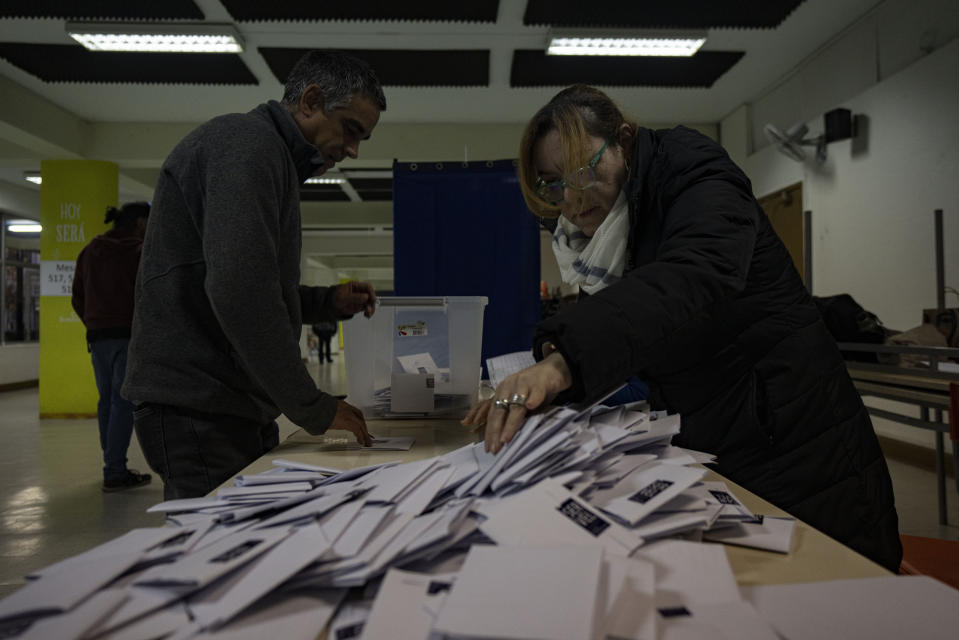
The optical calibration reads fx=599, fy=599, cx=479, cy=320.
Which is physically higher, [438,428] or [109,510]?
[438,428]

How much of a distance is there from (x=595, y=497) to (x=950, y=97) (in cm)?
423

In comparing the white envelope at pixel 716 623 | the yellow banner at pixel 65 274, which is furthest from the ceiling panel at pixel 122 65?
the white envelope at pixel 716 623

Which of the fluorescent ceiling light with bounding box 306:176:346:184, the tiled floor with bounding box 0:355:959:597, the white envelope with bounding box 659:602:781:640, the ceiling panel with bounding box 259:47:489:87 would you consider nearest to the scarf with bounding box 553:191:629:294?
the white envelope with bounding box 659:602:781:640

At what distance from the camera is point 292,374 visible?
108 cm

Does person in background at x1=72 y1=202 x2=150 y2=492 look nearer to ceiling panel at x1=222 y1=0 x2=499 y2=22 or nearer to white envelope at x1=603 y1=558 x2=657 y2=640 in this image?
ceiling panel at x1=222 y1=0 x2=499 y2=22

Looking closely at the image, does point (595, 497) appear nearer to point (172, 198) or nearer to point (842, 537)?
point (842, 537)

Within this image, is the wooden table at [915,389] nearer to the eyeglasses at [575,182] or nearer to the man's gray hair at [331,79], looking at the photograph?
the eyeglasses at [575,182]

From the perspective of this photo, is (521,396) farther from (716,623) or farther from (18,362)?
(18,362)

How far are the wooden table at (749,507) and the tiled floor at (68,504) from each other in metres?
1.73

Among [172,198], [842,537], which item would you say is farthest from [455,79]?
[842,537]

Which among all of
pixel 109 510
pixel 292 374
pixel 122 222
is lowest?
pixel 109 510

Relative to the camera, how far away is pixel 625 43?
4566 mm

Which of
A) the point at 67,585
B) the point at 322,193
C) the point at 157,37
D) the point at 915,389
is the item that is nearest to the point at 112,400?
A: the point at 157,37

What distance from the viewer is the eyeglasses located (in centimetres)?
109
